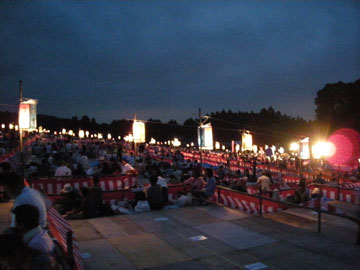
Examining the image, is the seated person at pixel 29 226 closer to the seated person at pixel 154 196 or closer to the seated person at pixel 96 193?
the seated person at pixel 96 193

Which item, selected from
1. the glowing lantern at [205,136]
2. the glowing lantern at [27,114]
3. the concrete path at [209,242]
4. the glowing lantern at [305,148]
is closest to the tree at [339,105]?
the glowing lantern at [305,148]

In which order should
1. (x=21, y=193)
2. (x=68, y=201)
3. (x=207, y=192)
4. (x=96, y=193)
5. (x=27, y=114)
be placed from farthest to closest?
(x=27, y=114)
(x=207, y=192)
(x=68, y=201)
(x=96, y=193)
(x=21, y=193)

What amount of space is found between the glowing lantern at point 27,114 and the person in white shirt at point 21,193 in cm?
747

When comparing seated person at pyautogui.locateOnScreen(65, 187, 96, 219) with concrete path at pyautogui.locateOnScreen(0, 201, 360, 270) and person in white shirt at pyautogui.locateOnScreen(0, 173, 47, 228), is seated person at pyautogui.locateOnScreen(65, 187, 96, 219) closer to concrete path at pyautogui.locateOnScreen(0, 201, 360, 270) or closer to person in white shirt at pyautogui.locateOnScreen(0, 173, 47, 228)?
concrete path at pyautogui.locateOnScreen(0, 201, 360, 270)

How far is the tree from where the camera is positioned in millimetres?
44094

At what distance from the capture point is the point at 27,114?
11.9 m

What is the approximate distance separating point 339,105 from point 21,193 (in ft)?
169

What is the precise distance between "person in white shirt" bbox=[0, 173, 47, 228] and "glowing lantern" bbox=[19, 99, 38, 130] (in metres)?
7.47

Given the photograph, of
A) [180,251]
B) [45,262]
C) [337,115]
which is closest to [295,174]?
[180,251]

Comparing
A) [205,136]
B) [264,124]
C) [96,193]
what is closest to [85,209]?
[96,193]

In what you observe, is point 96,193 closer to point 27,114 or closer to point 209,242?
point 209,242

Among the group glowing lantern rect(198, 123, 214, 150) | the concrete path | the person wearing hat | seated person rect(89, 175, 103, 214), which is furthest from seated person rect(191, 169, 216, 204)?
glowing lantern rect(198, 123, 214, 150)

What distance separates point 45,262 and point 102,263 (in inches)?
114

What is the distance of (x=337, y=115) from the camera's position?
4678 cm
